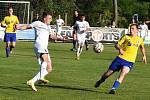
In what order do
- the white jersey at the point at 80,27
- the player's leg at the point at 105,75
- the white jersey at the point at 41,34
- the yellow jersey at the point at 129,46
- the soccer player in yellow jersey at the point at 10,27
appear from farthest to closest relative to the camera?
the white jersey at the point at 80,27 < the soccer player in yellow jersey at the point at 10,27 < the white jersey at the point at 41,34 < the player's leg at the point at 105,75 < the yellow jersey at the point at 129,46

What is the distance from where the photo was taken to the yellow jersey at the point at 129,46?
14137 millimetres

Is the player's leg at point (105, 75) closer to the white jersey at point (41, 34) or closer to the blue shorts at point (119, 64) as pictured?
the blue shorts at point (119, 64)

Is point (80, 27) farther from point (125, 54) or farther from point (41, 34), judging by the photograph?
point (125, 54)

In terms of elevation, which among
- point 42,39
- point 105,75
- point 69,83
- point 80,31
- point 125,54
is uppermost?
point 42,39

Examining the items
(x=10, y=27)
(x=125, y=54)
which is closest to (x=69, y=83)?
(x=125, y=54)

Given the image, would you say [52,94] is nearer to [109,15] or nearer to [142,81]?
[142,81]

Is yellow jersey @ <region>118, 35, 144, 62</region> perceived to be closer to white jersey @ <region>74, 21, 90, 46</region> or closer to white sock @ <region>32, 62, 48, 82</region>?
white sock @ <region>32, 62, 48, 82</region>

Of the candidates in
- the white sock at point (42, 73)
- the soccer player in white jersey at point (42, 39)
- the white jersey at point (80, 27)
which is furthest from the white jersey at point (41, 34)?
the white jersey at point (80, 27)

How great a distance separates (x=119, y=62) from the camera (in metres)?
14.1

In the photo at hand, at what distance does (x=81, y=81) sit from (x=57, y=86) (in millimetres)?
1547

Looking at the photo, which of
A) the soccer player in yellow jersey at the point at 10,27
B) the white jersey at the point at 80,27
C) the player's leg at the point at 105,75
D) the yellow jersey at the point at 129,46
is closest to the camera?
the yellow jersey at the point at 129,46

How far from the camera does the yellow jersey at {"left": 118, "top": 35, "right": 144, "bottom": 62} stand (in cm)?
1414

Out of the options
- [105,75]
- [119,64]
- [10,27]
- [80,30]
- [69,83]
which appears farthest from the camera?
[80,30]

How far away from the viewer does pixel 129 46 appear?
14.2 m
